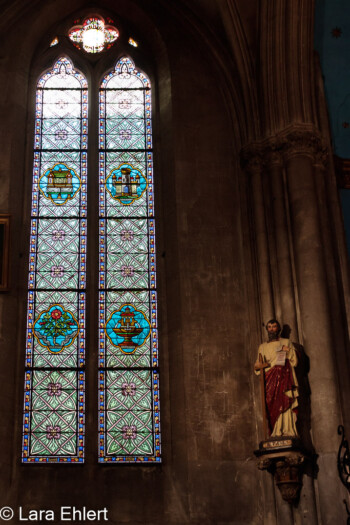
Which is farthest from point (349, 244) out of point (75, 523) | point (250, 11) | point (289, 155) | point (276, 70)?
point (75, 523)

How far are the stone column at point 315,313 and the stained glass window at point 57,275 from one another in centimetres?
318

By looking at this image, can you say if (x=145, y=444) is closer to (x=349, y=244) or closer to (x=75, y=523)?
(x=75, y=523)

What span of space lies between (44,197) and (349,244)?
4.65 m

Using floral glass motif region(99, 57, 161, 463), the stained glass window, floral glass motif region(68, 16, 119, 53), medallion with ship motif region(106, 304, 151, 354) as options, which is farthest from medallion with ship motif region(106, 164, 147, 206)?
floral glass motif region(68, 16, 119, 53)

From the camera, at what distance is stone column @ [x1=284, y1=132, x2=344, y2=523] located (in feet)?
38.5

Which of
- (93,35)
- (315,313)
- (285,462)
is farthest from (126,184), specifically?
(285,462)

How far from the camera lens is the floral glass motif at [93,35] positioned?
15.9 metres

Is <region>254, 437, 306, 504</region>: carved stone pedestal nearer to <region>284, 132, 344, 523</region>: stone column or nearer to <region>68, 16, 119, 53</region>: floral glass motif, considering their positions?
<region>284, 132, 344, 523</region>: stone column

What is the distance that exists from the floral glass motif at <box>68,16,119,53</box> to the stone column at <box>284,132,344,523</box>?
12.9 ft

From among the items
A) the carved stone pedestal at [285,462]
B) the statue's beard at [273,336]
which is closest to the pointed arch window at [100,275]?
the carved stone pedestal at [285,462]

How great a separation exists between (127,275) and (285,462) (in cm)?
384

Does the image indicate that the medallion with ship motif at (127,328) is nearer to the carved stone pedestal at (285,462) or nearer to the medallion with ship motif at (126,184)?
the medallion with ship motif at (126,184)

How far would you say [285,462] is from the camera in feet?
38.5

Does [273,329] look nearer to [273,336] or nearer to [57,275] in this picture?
[273,336]
